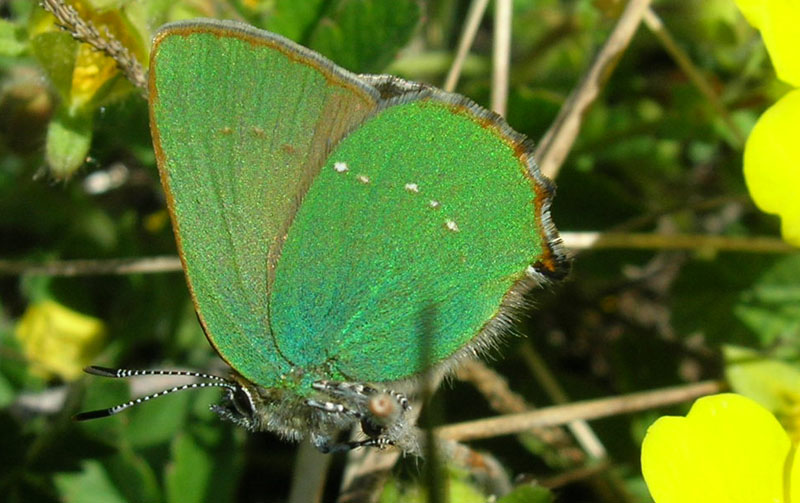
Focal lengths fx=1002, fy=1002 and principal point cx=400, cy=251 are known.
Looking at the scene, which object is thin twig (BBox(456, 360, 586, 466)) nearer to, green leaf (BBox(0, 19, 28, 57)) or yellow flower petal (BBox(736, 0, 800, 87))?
yellow flower petal (BBox(736, 0, 800, 87))

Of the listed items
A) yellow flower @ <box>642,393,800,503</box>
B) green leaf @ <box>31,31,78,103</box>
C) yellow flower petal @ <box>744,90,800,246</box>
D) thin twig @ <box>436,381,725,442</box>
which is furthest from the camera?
thin twig @ <box>436,381,725,442</box>

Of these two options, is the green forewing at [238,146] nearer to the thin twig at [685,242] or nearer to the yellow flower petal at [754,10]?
the yellow flower petal at [754,10]

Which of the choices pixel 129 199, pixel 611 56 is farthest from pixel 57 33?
pixel 129 199

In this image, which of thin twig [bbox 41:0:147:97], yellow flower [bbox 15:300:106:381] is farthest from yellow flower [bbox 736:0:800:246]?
yellow flower [bbox 15:300:106:381]

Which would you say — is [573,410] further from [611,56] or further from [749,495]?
[611,56]

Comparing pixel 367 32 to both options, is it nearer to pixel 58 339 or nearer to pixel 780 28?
pixel 780 28

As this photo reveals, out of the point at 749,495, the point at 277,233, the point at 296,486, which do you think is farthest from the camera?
the point at 296,486
